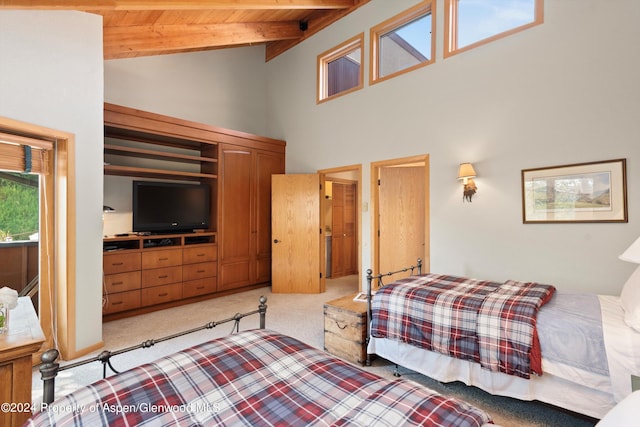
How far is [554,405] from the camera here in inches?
70.2

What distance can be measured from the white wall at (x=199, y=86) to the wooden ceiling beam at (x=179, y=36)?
0.46 m

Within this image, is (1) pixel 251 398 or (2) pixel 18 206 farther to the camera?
(2) pixel 18 206

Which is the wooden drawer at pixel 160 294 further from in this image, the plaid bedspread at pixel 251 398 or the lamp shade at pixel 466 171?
the lamp shade at pixel 466 171

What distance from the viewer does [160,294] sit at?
4023 millimetres

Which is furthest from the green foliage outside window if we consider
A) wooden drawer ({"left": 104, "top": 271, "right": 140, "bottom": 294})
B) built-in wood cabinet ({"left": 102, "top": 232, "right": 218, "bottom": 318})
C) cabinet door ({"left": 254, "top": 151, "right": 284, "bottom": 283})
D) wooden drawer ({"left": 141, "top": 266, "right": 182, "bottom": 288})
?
cabinet door ({"left": 254, "top": 151, "right": 284, "bottom": 283})

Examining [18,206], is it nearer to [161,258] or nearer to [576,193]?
[161,258]

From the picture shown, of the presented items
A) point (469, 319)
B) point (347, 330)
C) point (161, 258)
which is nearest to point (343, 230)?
point (161, 258)

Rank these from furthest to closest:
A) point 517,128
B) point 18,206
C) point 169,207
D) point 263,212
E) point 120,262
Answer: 1. point 263,212
2. point 169,207
3. point 120,262
4. point 517,128
5. point 18,206

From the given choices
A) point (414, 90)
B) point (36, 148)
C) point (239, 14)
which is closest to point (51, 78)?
point (36, 148)

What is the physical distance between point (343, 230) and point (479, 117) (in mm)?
3444

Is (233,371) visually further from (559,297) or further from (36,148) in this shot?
(36,148)

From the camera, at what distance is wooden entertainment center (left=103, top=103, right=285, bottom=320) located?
3.75 m

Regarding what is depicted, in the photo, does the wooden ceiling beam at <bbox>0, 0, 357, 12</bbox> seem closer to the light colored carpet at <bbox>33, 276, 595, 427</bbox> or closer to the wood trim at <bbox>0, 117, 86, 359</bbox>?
the wood trim at <bbox>0, 117, 86, 359</bbox>

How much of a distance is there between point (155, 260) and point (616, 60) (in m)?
5.14
